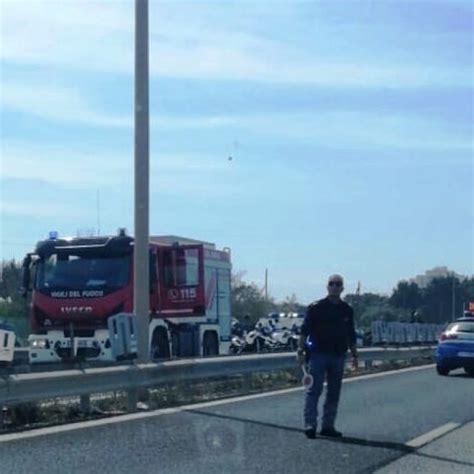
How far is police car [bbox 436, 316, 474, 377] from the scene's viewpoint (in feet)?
88.2

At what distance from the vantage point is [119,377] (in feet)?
49.5

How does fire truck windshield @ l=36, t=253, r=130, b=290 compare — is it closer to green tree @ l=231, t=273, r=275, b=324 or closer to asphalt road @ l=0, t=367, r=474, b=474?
asphalt road @ l=0, t=367, r=474, b=474

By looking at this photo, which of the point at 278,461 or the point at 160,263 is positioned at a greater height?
the point at 160,263

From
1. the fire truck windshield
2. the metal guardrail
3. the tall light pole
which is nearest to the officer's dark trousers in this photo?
the metal guardrail

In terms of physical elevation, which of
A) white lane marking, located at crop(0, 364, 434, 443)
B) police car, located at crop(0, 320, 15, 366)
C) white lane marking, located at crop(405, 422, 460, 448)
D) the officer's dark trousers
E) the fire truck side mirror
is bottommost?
white lane marking, located at crop(405, 422, 460, 448)

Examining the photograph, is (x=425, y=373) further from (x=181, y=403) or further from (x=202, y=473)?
(x=202, y=473)

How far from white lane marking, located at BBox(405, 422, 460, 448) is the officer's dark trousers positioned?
922mm

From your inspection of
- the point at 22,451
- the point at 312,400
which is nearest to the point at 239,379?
the point at 312,400

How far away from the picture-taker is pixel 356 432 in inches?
532

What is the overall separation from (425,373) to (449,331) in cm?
116

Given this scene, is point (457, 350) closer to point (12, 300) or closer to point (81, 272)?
point (81, 272)

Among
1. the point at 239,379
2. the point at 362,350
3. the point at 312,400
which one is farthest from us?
the point at 362,350

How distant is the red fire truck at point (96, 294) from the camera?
→ 2409 centimetres

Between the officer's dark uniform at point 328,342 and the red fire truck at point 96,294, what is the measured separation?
10.8m
